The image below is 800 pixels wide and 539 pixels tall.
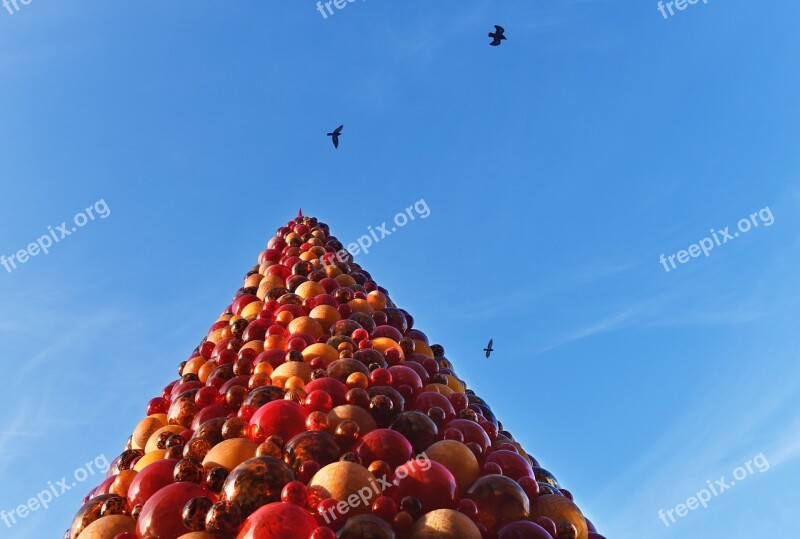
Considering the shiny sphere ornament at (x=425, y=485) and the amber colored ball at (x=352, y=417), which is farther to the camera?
the amber colored ball at (x=352, y=417)

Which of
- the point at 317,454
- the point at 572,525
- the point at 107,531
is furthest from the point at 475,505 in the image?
the point at 107,531

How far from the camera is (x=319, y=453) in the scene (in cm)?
464

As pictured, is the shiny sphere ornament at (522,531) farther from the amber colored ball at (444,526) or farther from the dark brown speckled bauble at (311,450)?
the dark brown speckled bauble at (311,450)

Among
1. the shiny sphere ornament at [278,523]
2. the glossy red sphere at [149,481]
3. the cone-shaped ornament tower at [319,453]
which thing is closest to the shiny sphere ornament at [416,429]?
the cone-shaped ornament tower at [319,453]

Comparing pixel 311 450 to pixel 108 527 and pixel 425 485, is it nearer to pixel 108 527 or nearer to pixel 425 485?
pixel 425 485

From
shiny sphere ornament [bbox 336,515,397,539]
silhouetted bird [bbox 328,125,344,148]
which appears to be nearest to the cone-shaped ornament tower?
shiny sphere ornament [bbox 336,515,397,539]

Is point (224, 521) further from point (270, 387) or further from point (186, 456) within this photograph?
point (270, 387)

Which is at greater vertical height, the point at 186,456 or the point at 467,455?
the point at 186,456

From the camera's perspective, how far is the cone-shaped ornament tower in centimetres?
416

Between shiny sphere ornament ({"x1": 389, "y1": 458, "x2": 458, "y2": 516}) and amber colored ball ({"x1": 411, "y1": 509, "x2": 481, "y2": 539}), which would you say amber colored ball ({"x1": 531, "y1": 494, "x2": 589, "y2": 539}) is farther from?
amber colored ball ({"x1": 411, "y1": 509, "x2": 481, "y2": 539})

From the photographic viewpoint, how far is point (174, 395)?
21.0 feet

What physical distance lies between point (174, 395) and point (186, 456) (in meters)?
1.52

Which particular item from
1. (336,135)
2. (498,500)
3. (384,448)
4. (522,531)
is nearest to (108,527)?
(384,448)

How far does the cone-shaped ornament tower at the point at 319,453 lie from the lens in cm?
416
